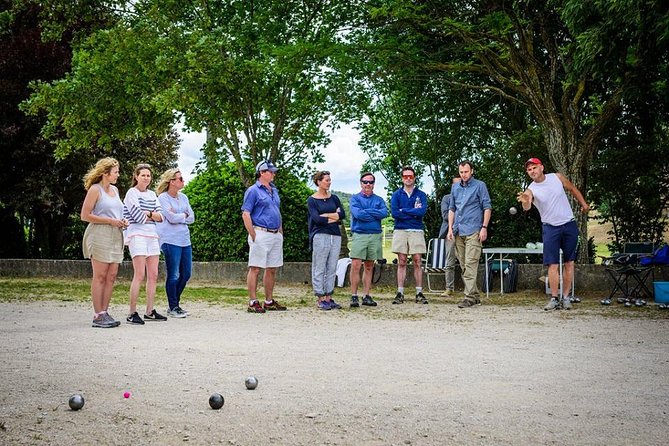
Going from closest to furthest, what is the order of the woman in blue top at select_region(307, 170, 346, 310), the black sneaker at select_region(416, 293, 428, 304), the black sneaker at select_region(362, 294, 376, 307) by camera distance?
the woman in blue top at select_region(307, 170, 346, 310), the black sneaker at select_region(362, 294, 376, 307), the black sneaker at select_region(416, 293, 428, 304)

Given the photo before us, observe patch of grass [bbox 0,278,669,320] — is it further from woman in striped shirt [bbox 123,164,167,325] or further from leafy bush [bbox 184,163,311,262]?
woman in striped shirt [bbox 123,164,167,325]

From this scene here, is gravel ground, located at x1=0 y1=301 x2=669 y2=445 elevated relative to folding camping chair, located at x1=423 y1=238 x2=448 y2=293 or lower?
lower

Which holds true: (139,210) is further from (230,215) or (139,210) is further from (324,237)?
(230,215)

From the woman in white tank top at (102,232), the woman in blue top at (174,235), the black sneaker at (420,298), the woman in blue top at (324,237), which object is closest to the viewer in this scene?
the woman in white tank top at (102,232)

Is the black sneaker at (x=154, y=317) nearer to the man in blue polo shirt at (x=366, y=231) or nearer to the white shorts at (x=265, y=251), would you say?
the white shorts at (x=265, y=251)

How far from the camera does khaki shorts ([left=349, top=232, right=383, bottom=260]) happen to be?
11531 millimetres

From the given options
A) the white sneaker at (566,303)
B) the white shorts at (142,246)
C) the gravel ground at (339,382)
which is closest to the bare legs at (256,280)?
the gravel ground at (339,382)

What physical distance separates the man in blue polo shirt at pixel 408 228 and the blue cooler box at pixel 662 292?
11.4 ft

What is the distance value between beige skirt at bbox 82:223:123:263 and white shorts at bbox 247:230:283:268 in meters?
2.26

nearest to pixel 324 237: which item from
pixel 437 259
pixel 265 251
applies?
pixel 265 251

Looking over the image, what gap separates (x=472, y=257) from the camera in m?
11.6

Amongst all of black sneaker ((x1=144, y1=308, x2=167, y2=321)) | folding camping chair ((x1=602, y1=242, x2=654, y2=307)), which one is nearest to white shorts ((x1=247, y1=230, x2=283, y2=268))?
black sneaker ((x1=144, y1=308, x2=167, y2=321))

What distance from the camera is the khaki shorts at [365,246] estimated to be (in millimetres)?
11531

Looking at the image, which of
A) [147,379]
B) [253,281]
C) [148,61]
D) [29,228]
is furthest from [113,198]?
[29,228]
